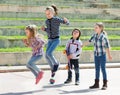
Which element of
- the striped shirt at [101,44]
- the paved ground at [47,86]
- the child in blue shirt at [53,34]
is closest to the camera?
the paved ground at [47,86]

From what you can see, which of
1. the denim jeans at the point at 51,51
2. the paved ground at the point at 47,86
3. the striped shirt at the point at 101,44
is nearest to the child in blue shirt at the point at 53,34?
the denim jeans at the point at 51,51

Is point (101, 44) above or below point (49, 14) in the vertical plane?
below

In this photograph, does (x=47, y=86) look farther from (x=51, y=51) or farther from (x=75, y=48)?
(x=75, y=48)

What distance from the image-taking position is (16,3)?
2147cm

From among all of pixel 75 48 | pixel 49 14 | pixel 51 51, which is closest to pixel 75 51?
pixel 75 48

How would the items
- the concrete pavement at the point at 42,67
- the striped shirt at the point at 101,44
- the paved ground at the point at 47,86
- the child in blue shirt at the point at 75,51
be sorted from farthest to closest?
the concrete pavement at the point at 42,67, the child in blue shirt at the point at 75,51, the striped shirt at the point at 101,44, the paved ground at the point at 47,86

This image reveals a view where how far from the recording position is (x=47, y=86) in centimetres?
1002

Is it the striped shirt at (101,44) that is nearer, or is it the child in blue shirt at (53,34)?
the striped shirt at (101,44)

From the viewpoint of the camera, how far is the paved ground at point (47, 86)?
9289 millimetres

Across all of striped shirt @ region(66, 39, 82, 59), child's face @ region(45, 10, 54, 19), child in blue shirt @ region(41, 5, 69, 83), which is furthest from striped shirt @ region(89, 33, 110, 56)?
child's face @ region(45, 10, 54, 19)

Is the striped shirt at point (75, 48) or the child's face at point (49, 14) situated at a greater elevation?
the child's face at point (49, 14)

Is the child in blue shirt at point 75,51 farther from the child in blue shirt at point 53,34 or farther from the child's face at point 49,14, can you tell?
the child's face at point 49,14

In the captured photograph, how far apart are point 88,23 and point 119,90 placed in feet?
31.0

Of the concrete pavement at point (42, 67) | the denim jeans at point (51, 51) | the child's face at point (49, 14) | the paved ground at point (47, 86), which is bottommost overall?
the paved ground at point (47, 86)
